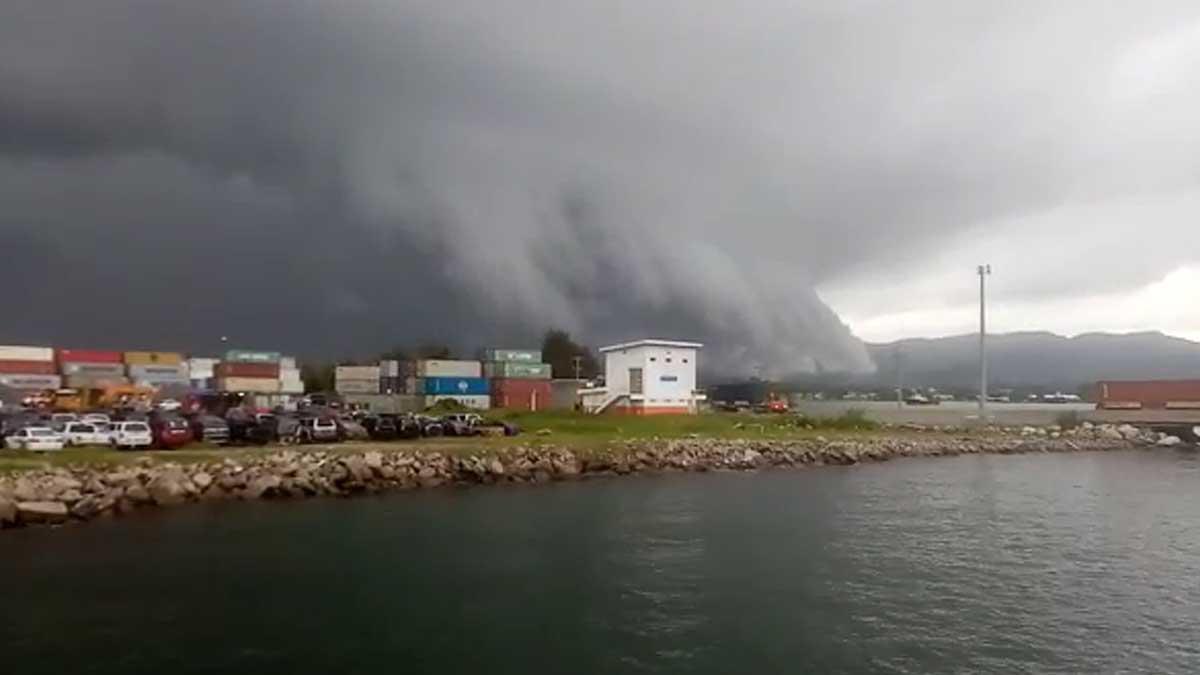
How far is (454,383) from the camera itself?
11256cm

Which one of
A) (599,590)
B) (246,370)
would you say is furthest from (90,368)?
(599,590)

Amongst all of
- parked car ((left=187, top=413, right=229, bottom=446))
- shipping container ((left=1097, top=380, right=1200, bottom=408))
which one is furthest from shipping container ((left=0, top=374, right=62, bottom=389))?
shipping container ((left=1097, top=380, right=1200, bottom=408))

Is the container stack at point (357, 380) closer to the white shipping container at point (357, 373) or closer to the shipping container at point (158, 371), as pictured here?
the white shipping container at point (357, 373)

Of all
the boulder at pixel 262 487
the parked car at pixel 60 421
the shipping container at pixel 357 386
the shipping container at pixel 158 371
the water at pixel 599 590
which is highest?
the shipping container at pixel 158 371

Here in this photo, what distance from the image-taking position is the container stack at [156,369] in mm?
118750

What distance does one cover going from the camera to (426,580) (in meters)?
26.7

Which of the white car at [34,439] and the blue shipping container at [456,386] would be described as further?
the blue shipping container at [456,386]

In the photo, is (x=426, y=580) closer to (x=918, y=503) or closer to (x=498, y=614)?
(x=498, y=614)

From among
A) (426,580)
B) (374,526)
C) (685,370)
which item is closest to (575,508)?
(374,526)

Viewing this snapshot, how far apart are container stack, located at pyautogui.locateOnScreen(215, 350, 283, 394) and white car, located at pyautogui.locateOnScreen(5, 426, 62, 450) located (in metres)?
76.7

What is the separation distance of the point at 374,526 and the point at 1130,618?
26244 mm

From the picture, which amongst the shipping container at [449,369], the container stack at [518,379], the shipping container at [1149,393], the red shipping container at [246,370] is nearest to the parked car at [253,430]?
the container stack at [518,379]

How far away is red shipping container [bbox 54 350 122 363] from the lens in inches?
4707

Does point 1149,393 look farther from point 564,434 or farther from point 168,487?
point 168,487
